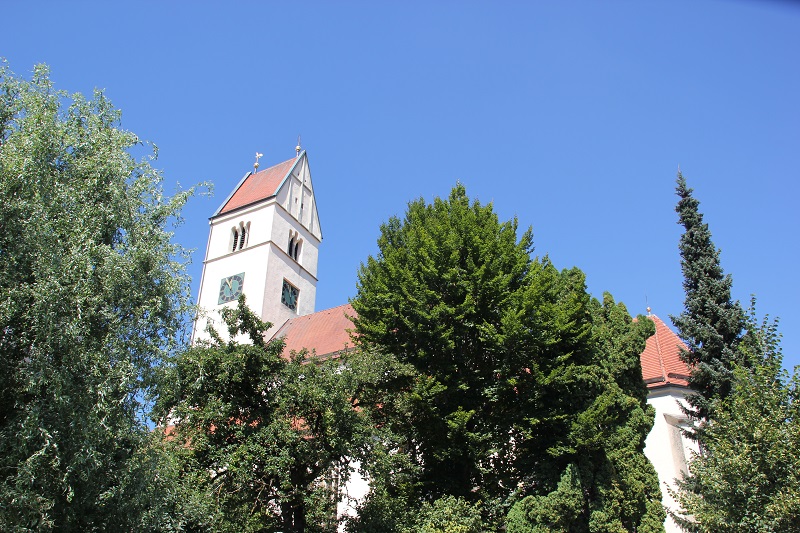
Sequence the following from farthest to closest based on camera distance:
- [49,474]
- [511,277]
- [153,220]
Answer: [511,277], [153,220], [49,474]

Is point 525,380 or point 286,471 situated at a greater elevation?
point 525,380

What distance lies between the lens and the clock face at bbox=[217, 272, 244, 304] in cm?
4038

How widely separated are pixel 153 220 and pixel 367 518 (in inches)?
354

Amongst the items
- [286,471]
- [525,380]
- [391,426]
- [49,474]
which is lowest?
[49,474]

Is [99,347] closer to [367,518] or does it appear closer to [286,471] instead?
[286,471]

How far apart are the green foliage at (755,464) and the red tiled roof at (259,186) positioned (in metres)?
32.3

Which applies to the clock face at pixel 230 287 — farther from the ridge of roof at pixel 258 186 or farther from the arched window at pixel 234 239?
the ridge of roof at pixel 258 186

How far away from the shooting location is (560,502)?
17.8m

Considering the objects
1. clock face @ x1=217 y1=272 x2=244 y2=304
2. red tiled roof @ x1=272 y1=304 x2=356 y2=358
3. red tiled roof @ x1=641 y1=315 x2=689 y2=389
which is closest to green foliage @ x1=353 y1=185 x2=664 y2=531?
red tiled roof @ x1=641 y1=315 x2=689 y2=389

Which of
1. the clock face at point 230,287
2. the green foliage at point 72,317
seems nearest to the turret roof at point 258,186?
the clock face at point 230,287

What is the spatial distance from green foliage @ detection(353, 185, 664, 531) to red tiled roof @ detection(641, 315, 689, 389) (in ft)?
18.6

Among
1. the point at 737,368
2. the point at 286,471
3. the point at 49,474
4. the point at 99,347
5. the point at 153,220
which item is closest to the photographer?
the point at 49,474

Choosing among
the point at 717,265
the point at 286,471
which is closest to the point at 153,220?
the point at 286,471

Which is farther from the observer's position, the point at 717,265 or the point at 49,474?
the point at 717,265
